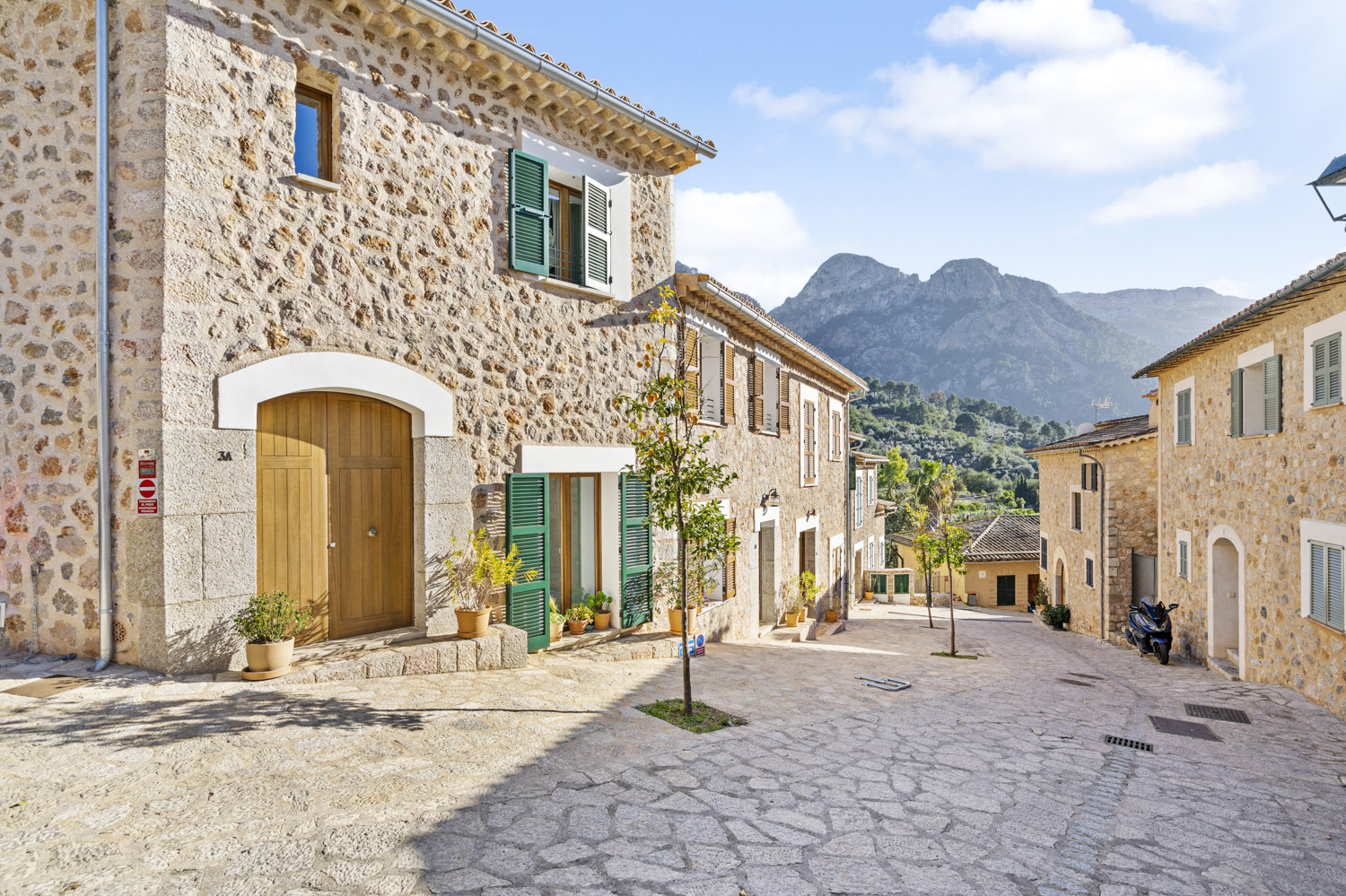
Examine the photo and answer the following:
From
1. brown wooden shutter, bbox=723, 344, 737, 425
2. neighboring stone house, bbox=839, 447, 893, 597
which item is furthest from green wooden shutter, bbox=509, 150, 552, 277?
neighboring stone house, bbox=839, 447, 893, 597

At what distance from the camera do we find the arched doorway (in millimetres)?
12062

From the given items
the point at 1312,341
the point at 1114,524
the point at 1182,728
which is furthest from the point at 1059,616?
the point at 1182,728

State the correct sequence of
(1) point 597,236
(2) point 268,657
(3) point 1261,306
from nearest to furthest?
1. (2) point 268,657
2. (1) point 597,236
3. (3) point 1261,306

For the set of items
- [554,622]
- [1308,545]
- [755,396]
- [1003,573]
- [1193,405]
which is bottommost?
[1003,573]

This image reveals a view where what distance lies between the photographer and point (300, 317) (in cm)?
618

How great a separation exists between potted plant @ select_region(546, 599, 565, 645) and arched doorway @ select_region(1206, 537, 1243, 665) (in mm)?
10488

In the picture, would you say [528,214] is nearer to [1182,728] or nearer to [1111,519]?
[1182,728]

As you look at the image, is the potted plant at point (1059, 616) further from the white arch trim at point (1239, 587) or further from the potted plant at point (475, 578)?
the potted plant at point (475, 578)

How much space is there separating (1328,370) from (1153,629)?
22.1ft

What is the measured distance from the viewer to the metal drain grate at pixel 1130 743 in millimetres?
6631

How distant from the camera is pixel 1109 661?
550 inches

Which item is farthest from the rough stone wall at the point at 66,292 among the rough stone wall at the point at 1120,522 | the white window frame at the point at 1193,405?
the rough stone wall at the point at 1120,522

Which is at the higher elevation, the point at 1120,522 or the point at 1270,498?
the point at 1270,498

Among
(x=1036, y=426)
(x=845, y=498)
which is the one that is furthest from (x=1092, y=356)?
(x=845, y=498)
